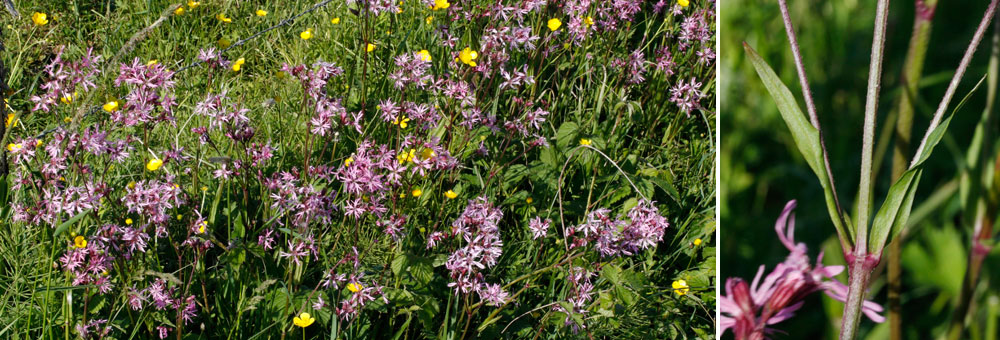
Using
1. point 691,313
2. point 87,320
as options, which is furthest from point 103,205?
point 691,313

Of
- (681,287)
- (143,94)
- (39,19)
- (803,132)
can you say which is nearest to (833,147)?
(681,287)

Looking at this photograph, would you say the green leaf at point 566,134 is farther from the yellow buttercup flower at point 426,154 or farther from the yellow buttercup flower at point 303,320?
the yellow buttercup flower at point 303,320

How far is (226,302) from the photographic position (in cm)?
170

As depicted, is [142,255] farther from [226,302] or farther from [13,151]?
[13,151]

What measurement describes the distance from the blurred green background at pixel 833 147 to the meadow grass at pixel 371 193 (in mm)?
241

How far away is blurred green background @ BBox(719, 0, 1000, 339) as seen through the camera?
4.80 feet

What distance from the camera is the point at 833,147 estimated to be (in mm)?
1631

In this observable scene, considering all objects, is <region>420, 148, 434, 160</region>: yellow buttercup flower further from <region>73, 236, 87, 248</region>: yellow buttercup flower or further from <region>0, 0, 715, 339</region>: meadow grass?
<region>73, 236, 87, 248</region>: yellow buttercup flower

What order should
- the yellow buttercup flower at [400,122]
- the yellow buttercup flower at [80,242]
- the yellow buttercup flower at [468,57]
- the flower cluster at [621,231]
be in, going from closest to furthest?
1. the yellow buttercup flower at [80,242]
2. the flower cluster at [621,231]
3. the yellow buttercup flower at [400,122]
4. the yellow buttercup flower at [468,57]

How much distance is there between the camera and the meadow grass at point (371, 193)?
160cm

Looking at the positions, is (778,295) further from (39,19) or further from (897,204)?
(39,19)

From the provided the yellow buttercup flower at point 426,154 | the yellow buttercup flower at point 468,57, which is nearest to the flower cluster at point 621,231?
the yellow buttercup flower at point 426,154

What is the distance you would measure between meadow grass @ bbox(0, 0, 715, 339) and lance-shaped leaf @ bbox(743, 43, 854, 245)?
762 millimetres

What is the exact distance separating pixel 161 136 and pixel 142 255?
2.16 feet
